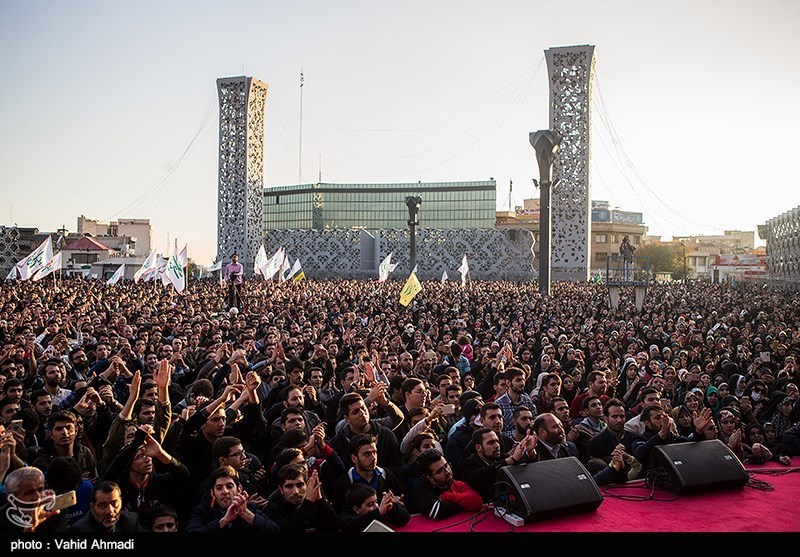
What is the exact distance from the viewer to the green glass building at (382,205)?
103 metres

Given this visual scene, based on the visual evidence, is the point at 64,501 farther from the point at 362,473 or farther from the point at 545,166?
the point at 545,166

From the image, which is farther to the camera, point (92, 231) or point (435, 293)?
point (92, 231)

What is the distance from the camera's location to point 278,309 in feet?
71.4

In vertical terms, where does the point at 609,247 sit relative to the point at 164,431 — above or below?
above

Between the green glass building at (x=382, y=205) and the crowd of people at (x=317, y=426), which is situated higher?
the green glass building at (x=382, y=205)

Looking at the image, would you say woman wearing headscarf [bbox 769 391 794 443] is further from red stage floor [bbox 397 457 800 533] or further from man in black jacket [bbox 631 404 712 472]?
red stage floor [bbox 397 457 800 533]

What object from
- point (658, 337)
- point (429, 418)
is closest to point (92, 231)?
point (658, 337)

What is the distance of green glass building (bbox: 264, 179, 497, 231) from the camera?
103 metres

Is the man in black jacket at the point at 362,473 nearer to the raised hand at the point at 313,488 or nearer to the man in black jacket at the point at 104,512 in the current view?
the raised hand at the point at 313,488

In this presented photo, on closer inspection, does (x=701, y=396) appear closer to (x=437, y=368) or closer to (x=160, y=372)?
(x=437, y=368)

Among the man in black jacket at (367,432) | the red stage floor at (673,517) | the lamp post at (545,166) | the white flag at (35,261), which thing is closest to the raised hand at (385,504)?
the red stage floor at (673,517)

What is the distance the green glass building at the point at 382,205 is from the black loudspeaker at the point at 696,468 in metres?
97.4

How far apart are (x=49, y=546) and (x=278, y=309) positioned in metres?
18.6

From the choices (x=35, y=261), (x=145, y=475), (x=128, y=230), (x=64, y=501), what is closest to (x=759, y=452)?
(x=145, y=475)
